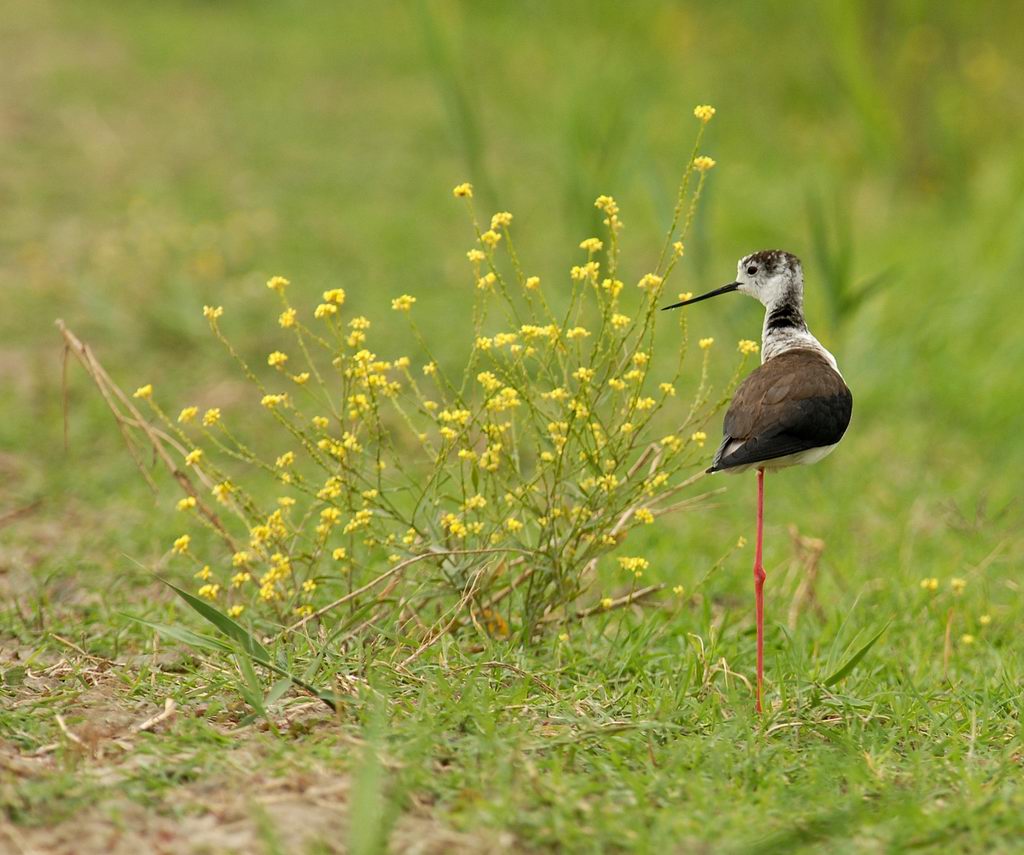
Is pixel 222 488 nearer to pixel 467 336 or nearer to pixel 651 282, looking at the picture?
pixel 651 282

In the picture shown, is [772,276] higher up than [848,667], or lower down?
higher up

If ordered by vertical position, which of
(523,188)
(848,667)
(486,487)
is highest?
(523,188)

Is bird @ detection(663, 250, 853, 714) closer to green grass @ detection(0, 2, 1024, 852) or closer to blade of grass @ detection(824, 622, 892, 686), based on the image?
blade of grass @ detection(824, 622, 892, 686)

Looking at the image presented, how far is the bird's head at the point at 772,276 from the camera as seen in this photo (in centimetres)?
314

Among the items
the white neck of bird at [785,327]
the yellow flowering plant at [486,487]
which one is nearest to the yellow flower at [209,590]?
the yellow flowering plant at [486,487]

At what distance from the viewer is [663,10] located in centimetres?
1021

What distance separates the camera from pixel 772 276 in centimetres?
315

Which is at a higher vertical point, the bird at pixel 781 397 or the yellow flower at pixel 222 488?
the bird at pixel 781 397

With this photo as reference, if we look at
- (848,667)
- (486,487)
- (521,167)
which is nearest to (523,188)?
(521,167)

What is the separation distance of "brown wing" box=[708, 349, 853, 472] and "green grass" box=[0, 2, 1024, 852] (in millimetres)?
529

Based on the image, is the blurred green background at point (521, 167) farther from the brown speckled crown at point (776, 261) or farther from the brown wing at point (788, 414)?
the brown wing at point (788, 414)

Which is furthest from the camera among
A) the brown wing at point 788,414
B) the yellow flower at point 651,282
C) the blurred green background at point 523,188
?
the blurred green background at point 523,188

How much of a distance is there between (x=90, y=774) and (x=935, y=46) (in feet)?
23.4

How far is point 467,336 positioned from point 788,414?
3.34 metres
